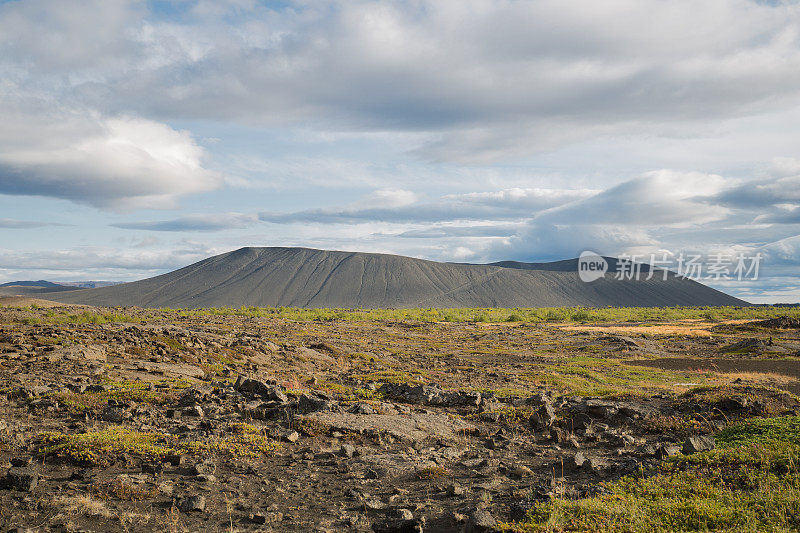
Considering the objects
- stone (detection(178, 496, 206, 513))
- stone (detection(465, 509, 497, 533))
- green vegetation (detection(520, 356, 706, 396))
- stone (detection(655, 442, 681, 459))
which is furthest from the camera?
green vegetation (detection(520, 356, 706, 396))

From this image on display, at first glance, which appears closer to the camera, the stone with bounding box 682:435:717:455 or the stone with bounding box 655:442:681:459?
the stone with bounding box 682:435:717:455

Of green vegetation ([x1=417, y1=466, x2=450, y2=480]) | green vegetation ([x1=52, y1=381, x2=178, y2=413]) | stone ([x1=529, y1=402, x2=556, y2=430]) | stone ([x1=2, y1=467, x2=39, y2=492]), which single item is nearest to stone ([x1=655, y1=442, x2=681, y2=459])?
stone ([x1=529, y1=402, x2=556, y2=430])

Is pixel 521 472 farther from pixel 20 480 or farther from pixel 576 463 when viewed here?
pixel 20 480

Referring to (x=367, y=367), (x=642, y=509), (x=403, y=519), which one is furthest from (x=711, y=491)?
(x=367, y=367)

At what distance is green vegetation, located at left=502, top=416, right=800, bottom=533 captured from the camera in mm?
7629

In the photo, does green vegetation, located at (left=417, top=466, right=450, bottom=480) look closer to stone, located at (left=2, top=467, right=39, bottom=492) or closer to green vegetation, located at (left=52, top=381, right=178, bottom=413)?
stone, located at (left=2, top=467, right=39, bottom=492)

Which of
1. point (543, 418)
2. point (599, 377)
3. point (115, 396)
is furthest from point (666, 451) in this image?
point (599, 377)

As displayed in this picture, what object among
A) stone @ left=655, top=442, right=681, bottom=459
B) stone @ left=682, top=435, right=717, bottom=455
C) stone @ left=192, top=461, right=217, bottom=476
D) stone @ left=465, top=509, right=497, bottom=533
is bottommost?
stone @ left=192, top=461, right=217, bottom=476

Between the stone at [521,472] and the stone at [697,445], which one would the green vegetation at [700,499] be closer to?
the stone at [697,445]

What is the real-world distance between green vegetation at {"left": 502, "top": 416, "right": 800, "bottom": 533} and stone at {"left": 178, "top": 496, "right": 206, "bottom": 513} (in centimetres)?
525

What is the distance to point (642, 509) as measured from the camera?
8219 millimetres

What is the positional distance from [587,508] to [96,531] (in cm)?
780

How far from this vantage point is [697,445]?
11.1m

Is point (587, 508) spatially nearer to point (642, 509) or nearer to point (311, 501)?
point (642, 509)
